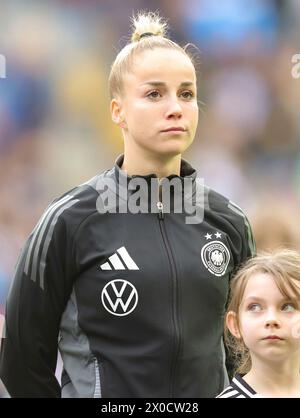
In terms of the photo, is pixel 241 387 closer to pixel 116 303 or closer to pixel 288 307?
pixel 288 307

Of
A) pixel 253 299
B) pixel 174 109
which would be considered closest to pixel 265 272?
pixel 253 299

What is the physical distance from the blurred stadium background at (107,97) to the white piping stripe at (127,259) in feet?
9.17

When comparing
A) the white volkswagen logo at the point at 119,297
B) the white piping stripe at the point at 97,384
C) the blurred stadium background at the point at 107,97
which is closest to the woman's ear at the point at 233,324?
the white volkswagen logo at the point at 119,297

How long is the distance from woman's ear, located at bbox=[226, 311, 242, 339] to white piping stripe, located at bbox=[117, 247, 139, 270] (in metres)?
0.27

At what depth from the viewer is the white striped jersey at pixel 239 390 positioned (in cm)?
212

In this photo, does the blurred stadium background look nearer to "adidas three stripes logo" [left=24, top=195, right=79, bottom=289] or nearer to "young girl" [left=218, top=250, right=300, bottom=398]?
"adidas three stripes logo" [left=24, top=195, right=79, bottom=289]

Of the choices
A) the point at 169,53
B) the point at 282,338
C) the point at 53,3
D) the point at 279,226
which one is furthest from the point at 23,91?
the point at 282,338

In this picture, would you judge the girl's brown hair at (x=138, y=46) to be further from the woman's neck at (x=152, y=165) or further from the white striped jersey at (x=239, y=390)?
the white striped jersey at (x=239, y=390)

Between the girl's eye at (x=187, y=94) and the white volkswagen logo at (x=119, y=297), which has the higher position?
the girl's eye at (x=187, y=94)

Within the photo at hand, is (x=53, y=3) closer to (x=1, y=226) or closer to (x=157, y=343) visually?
(x=1, y=226)

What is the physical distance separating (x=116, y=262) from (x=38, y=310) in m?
0.26

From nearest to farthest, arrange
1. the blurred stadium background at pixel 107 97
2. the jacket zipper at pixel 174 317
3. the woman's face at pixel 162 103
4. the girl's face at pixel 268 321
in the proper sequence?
1. the girl's face at pixel 268 321
2. the jacket zipper at pixel 174 317
3. the woman's face at pixel 162 103
4. the blurred stadium background at pixel 107 97

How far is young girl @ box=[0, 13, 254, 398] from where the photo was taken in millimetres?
2236

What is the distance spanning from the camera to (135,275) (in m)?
2.25
